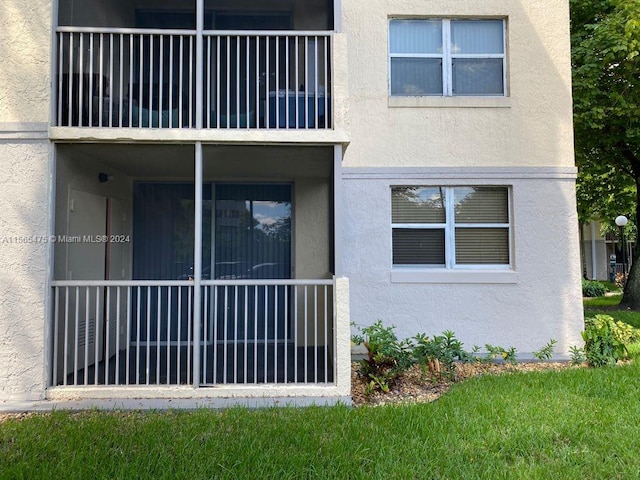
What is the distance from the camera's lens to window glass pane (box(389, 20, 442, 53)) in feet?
25.1

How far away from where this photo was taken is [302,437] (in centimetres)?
400

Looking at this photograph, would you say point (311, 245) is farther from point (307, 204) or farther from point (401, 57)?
point (401, 57)

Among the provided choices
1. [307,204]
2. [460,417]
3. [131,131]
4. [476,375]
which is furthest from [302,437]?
[307,204]

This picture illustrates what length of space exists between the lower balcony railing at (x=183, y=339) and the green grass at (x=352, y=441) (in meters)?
0.78

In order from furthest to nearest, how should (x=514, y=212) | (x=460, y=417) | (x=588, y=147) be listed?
1. (x=588, y=147)
2. (x=514, y=212)
3. (x=460, y=417)

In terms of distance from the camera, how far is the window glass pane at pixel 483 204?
755 centimetres

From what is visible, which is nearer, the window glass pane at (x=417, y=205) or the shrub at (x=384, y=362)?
the shrub at (x=384, y=362)

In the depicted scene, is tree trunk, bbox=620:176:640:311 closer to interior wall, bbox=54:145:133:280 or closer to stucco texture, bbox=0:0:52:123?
interior wall, bbox=54:145:133:280

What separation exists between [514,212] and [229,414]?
554 cm

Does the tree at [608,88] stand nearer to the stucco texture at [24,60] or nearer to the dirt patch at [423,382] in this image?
the dirt patch at [423,382]

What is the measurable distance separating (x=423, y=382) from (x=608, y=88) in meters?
8.01

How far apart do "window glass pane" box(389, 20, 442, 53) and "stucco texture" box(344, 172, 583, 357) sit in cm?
232

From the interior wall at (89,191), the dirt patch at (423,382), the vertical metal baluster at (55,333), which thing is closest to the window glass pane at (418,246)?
the dirt patch at (423,382)

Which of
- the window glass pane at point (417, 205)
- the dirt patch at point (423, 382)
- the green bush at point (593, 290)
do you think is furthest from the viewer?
the green bush at point (593, 290)
